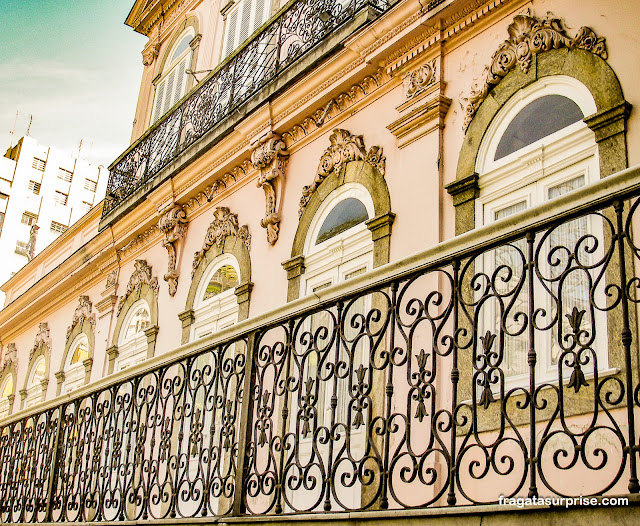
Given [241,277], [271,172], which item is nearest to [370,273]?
[271,172]

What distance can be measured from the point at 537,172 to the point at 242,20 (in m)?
7.56

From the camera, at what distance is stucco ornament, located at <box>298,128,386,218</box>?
28.9 ft

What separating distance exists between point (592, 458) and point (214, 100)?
8.03 m

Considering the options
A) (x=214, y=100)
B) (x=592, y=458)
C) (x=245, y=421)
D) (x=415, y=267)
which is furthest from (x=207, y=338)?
(x=214, y=100)

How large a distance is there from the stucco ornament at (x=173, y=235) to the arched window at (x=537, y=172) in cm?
597

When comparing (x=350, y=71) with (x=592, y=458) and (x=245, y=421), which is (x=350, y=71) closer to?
(x=245, y=421)

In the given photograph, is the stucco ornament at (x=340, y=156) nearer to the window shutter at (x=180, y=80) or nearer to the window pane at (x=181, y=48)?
the window shutter at (x=180, y=80)

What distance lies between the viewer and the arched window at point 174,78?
48.5ft

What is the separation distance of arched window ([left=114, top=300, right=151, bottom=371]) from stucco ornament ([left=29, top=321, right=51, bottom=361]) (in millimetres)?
4009

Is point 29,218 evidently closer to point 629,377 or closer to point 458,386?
point 458,386

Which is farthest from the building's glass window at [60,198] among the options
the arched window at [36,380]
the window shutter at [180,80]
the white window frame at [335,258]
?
the white window frame at [335,258]

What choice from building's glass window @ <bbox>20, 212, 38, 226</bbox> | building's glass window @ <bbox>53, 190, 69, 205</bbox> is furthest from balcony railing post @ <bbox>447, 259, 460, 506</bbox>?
building's glass window @ <bbox>53, 190, 69, 205</bbox>

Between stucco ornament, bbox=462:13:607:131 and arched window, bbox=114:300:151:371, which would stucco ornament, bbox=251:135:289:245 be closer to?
stucco ornament, bbox=462:13:607:131

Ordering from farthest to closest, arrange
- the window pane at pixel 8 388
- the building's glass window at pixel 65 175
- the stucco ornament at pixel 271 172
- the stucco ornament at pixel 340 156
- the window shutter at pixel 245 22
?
1. the building's glass window at pixel 65 175
2. the window pane at pixel 8 388
3. the window shutter at pixel 245 22
4. the stucco ornament at pixel 271 172
5. the stucco ornament at pixel 340 156
